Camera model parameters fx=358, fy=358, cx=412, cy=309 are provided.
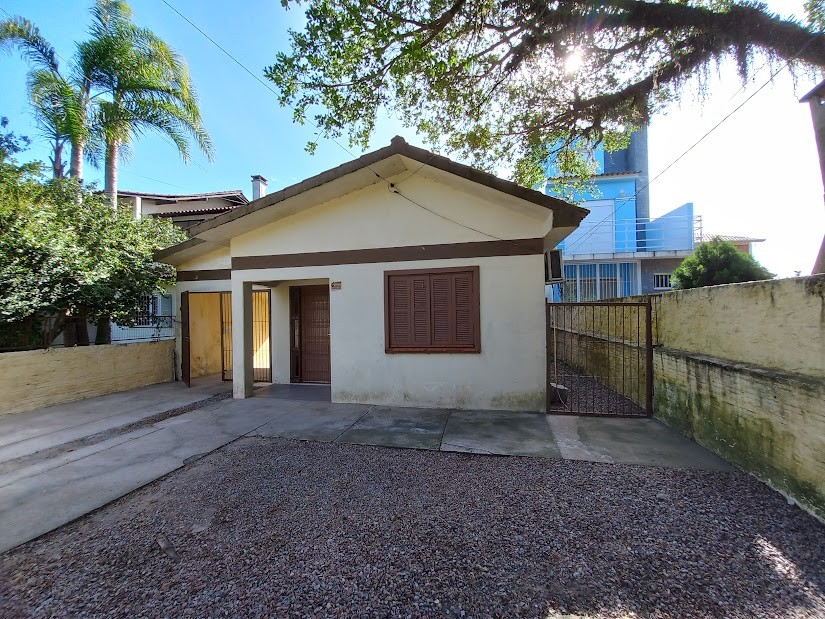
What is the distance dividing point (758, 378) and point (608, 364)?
14.4 feet

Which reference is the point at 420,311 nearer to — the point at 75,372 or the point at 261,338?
the point at 261,338

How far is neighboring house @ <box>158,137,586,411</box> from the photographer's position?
20.3 feet

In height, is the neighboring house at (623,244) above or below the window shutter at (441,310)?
above

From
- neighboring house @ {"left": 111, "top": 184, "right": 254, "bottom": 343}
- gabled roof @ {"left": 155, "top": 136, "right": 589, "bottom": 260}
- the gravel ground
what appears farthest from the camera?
neighboring house @ {"left": 111, "top": 184, "right": 254, "bottom": 343}

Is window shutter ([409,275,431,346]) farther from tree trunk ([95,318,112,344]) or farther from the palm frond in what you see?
the palm frond

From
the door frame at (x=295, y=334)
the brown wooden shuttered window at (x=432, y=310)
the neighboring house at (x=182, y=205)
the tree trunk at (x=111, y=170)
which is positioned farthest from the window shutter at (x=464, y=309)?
the neighboring house at (x=182, y=205)

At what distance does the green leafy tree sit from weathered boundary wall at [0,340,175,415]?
15.0 m

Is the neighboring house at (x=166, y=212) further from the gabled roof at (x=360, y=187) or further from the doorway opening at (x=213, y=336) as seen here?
the gabled roof at (x=360, y=187)

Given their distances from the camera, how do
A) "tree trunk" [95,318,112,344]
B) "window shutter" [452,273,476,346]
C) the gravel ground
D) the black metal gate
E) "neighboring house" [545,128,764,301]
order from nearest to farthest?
the gravel ground
the black metal gate
"window shutter" [452,273,476,346]
"tree trunk" [95,318,112,344]
"neighboring house" [545,128,764,301]

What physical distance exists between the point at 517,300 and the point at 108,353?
9.04m

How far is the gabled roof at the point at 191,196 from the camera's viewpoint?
1456cm

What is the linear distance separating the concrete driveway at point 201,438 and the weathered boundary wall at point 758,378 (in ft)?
1.52

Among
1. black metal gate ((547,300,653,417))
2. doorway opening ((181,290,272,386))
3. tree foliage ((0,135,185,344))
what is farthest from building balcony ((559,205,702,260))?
tree foliage ((0,135,185,344))

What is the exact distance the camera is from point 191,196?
15930 mm
